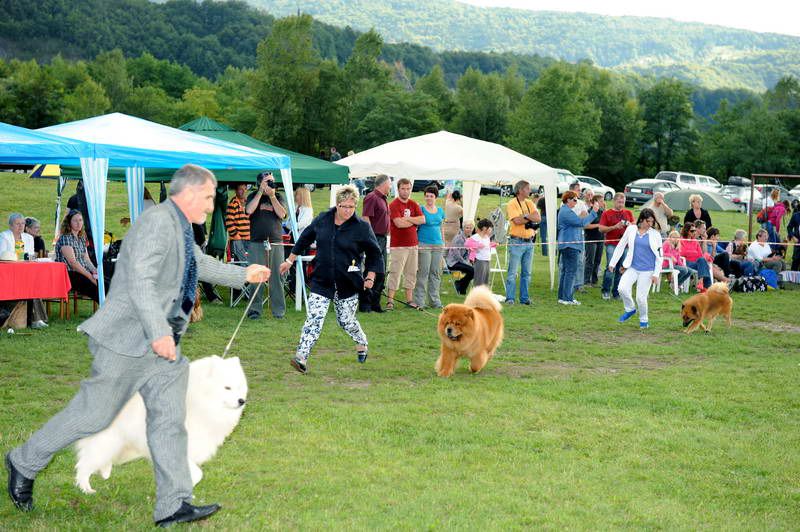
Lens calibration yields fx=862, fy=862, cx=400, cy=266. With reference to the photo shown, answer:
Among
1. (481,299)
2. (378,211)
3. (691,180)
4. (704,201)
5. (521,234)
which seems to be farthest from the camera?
(691,180)

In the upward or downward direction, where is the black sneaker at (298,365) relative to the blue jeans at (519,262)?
downward

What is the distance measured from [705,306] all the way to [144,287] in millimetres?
→ 9667

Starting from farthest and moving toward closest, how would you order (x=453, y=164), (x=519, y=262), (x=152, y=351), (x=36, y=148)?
(x=453, y=164) → (x=519, y=262) → (x=36, y=148) → (x=152, y=351)

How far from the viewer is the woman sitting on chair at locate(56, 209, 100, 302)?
11414 mm

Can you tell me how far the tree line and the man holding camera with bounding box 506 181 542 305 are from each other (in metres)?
53.7

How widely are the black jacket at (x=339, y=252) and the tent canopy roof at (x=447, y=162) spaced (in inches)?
265

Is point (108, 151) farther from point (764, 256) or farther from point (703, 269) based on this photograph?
point (764, 256)

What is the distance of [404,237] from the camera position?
42.8 ft

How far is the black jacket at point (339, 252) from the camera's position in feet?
26.3

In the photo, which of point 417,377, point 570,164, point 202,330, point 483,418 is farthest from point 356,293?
point 570,164

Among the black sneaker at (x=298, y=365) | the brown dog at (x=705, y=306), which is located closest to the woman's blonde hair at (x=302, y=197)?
the brown dog at (x=705, y=306)

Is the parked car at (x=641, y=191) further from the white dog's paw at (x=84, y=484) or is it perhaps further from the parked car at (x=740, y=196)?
the white dog's paw at (x=84, y=484)

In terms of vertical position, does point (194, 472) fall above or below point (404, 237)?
below

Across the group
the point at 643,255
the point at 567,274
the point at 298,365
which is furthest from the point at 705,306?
the point at 298,365
